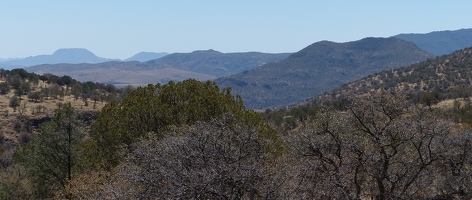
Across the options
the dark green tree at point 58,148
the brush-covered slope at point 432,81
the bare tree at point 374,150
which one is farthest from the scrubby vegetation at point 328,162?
the brush-covered slope at point 432,81

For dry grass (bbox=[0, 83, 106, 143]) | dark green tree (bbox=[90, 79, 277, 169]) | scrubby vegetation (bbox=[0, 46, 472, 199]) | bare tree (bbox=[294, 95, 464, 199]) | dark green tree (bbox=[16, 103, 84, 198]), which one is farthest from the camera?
dry grass (bbox=[0, 83, 106, 143])

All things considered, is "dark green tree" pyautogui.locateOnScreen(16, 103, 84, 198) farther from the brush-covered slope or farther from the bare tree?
the brush-covered slope

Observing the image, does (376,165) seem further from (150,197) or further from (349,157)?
(150,197)

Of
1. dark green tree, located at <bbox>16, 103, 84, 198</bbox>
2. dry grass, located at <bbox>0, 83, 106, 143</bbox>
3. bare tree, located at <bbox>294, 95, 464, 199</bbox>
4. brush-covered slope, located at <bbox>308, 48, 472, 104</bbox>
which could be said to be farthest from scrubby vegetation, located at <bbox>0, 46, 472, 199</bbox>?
brush-covered slope, located at <bbox>308, 48, 472, 104</bbox>

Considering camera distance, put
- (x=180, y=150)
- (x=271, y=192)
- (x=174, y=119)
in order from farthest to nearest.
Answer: (x=174, y=119) → (x=180, y=150) → (x=271, y=192)

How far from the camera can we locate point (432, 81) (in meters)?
102

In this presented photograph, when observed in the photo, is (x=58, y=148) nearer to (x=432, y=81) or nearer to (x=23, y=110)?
(x=23, y=110)

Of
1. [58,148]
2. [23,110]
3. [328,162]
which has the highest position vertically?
[328,162]

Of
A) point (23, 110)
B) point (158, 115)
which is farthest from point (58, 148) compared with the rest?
point (23, 110)

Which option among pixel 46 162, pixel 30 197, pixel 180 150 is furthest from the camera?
pixel 30 197

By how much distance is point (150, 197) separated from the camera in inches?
518

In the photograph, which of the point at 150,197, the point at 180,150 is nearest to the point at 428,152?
the point at 180,150

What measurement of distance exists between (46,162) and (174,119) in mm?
9628

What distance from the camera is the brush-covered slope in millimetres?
83850
